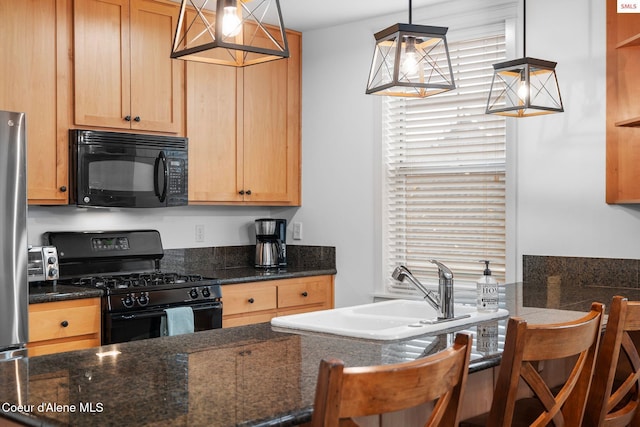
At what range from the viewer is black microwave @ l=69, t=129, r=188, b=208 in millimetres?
3809

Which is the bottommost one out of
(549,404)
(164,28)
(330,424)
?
(549,404)

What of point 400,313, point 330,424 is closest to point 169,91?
point 400,313

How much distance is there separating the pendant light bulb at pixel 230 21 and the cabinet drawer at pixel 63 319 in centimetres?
192

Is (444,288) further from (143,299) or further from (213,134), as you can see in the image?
(213,134)

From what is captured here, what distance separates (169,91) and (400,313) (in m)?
2.12

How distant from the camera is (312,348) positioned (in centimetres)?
203

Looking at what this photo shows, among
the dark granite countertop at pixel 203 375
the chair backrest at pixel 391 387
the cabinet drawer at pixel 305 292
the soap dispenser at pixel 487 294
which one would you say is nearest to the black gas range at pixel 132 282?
the cabinet drawer at pixel 305 292

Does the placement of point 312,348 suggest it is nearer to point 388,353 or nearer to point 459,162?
point 388,353

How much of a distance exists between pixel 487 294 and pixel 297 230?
2635mm

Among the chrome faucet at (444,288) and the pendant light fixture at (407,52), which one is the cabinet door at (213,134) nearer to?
the pendant light fixture at (407,52)

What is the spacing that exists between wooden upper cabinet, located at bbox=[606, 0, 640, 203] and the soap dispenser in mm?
1298

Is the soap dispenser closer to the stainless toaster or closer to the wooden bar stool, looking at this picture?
the wooden bar stool

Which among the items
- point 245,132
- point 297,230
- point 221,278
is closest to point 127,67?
point 245,132

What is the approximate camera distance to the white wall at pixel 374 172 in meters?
3.77
